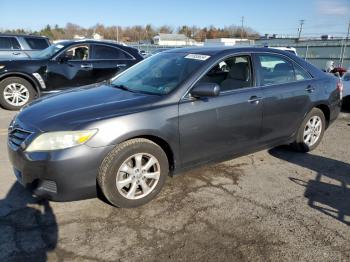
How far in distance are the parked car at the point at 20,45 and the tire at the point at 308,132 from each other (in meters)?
8.71

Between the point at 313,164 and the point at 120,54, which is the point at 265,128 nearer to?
the point at 313,164

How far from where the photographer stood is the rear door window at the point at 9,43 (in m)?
10.9

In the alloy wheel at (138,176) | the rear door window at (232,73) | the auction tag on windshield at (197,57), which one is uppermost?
the auction tag on windshield at (197,57)

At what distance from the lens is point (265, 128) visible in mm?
4359

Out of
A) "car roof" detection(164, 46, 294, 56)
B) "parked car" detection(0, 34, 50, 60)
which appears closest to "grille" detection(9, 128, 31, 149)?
"car roof" detection(164, 46, 294, 56)

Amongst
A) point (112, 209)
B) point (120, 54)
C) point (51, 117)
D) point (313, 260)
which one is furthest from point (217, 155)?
point (120, 54)

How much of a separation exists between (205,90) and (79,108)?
1.29 metres

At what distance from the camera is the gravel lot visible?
2.74 m

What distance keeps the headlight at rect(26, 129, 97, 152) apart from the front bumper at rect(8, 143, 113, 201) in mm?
46

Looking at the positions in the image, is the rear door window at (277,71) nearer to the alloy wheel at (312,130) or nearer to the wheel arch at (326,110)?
the wheel arch at (326,110)

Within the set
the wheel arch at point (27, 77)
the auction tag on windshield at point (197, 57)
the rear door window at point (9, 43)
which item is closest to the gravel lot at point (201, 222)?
the auction tag on windshield at point (197, 57)

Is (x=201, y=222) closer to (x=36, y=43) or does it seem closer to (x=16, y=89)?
(x=16, y=89)

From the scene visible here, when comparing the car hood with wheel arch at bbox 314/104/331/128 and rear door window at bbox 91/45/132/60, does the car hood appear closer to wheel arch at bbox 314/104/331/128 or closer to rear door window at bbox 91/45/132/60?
wheel arch at bbox 314/104/331/128

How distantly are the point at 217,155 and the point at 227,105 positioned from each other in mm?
597
